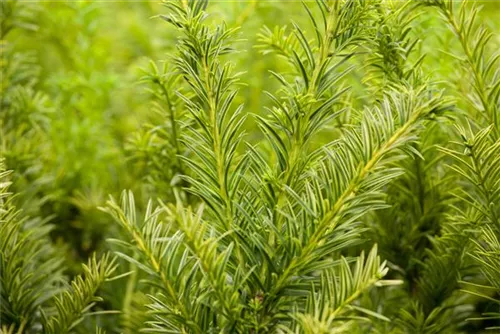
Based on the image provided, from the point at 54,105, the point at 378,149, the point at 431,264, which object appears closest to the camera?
the point at 378,149

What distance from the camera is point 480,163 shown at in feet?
1.06

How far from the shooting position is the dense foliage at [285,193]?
0.96 feet

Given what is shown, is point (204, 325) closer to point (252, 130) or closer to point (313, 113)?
point (313, 113)

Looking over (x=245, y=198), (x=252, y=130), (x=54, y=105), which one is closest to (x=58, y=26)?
(x=54, y=105)

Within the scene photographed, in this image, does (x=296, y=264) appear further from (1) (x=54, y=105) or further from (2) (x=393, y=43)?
(1) (x=54, y=105)

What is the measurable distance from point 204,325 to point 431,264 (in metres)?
0.17

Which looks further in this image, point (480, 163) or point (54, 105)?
point (54, 105)

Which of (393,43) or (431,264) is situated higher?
(393,43)

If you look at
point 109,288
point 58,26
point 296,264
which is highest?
point 58,26

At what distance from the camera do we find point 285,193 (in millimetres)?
322

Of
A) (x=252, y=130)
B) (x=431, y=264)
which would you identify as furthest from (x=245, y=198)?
(x=252, y=130)

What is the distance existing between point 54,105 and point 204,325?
401mm

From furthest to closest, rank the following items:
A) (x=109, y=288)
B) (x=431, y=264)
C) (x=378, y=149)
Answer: (x=109, y=288) → (x=431, y=264) → (x=378, y=149)

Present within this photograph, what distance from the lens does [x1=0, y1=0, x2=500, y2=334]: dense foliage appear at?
11.5 inches
